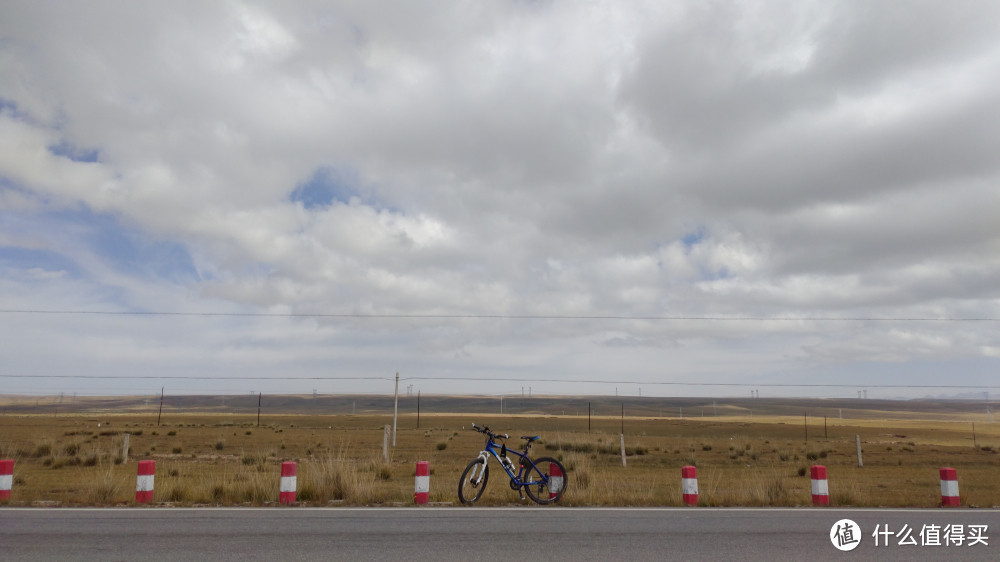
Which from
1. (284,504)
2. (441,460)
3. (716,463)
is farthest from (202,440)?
(284,504)

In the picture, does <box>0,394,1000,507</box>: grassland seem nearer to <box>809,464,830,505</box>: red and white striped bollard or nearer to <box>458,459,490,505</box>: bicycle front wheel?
<box>458,459,490,505</box>: bicycle front wheel

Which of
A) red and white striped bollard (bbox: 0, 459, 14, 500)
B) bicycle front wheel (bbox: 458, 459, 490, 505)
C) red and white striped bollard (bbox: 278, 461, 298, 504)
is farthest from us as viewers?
bicycle front wheel (bbox: 458, 459, 490, 505)

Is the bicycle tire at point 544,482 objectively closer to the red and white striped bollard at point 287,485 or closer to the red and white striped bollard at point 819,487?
the red and white striped bollard at point 287,485

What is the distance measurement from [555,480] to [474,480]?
5.08ft

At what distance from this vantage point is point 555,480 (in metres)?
13.0

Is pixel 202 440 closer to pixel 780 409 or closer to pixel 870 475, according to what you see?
pixel 870 475

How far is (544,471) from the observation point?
43.9ft

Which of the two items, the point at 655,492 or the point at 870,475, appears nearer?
the point at 655,492
